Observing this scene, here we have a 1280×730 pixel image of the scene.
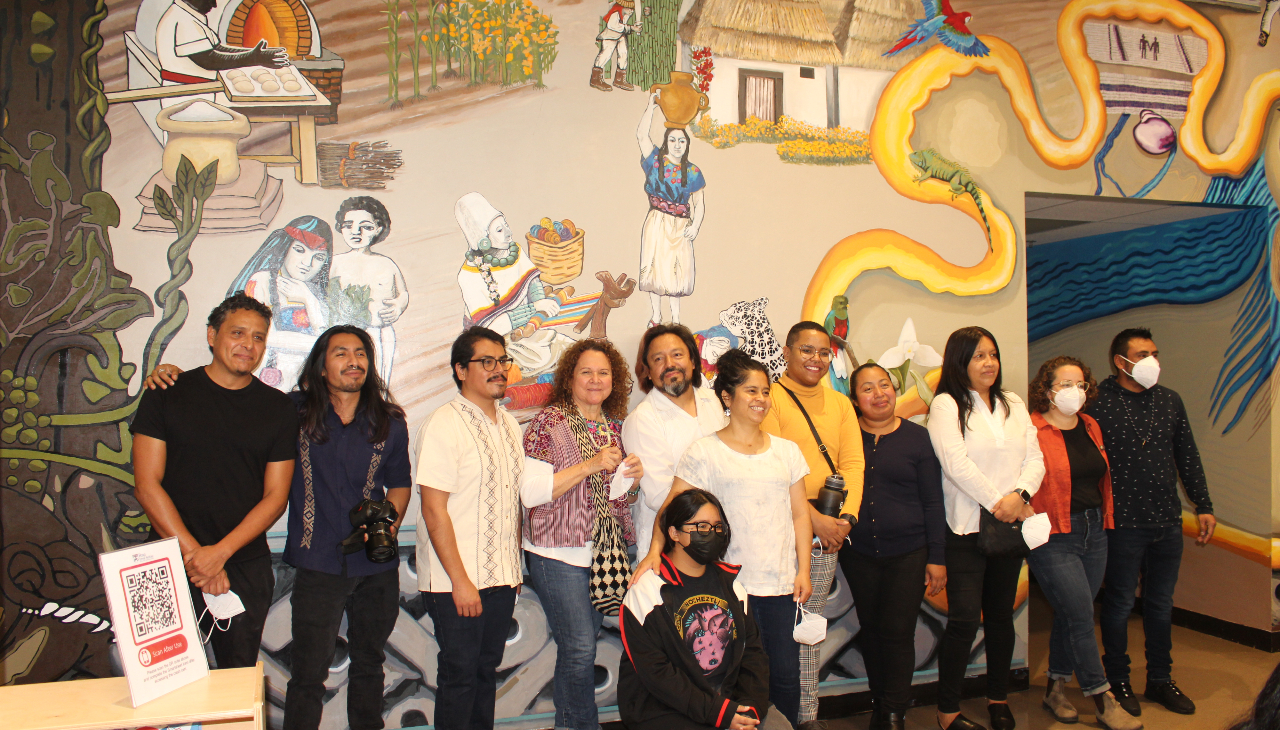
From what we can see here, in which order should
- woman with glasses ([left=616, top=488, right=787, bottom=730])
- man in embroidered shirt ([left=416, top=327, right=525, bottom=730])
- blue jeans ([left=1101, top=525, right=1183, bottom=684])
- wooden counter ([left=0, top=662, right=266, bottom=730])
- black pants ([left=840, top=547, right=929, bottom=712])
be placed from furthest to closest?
blue jeans ([left=1101, top=525, right=1183, bottom=684]) < black pants ([left=840, top=547, right=929, bottom=712]) < man in embroidered shirt ([left=416, top=327, right=525, bottom=730]) < woman with glasses ([left=616, top=488, right=787, bottom=730]) < wooden counter ([left=0, top=662, right=266, bottom=730])

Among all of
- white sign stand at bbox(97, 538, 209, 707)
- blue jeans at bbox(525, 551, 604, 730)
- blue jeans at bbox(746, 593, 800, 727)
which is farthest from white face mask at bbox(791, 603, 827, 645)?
white sign stand at bbox(97, 538, 209, 707)

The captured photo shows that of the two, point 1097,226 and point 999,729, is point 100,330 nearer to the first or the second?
point 999,729

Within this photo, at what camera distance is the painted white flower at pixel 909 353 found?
13.3 ft

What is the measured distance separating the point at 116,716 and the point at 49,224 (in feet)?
7.46

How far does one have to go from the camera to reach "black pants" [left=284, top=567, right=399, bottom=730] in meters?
2.77

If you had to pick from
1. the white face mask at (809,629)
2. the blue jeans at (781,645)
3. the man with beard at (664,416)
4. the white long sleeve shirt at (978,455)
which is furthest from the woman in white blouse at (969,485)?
the man with beard at (664,416)

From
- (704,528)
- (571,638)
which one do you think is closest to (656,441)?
(704,528)

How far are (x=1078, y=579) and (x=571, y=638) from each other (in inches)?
95.2

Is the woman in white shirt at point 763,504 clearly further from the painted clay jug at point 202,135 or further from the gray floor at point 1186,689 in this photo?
the painted clay jug at point 202,135

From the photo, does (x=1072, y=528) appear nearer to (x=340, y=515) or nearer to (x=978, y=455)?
(x=978, y=455)

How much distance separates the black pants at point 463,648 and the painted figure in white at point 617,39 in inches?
94.0

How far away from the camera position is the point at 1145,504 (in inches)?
147

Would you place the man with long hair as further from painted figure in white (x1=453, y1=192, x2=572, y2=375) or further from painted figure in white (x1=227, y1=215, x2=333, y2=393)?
painted figure in white (x1=453, y1=192, x2=572, y2=375)

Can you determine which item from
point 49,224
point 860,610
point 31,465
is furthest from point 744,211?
point 31,465
